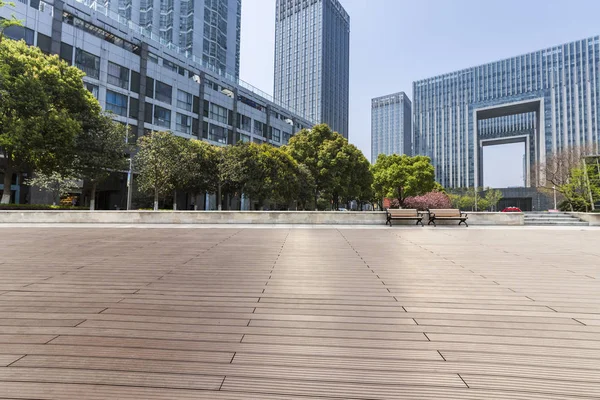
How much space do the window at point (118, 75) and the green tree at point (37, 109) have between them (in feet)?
50.9

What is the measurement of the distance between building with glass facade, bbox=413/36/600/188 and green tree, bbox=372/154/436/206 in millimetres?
58888

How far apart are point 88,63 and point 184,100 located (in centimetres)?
1221

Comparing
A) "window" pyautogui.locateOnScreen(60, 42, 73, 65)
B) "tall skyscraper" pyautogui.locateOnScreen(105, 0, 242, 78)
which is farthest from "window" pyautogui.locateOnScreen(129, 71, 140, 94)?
"tall skyscraper" pyautogui.locateOnScreen(105, 0, 242, 78)

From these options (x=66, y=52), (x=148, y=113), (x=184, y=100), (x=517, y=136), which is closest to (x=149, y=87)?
(x=148, y=113)

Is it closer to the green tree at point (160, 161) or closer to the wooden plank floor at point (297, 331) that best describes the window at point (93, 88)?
the green tree at point (160, 161)

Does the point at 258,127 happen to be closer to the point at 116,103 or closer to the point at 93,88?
the point at 116,103

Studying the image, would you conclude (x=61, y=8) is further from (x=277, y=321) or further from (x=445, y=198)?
(x=445, y=198)

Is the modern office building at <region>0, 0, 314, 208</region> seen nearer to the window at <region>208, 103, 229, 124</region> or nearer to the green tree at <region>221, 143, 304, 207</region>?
the window at <region>208, 103, 229, 124</region>

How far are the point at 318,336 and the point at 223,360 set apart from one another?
2.67 feet

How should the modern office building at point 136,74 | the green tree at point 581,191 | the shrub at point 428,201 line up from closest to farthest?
the green tree at point 581,191, the modern office building at point 136,74, the shrub at point 428,201

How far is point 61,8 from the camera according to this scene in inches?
1271

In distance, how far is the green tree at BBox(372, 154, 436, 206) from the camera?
40.1 metres

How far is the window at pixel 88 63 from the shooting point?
33.1m

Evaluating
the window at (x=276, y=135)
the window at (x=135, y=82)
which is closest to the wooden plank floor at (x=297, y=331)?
the window at (x=135, y=82)
